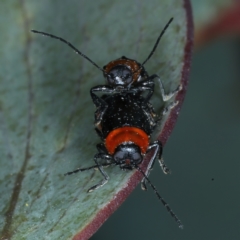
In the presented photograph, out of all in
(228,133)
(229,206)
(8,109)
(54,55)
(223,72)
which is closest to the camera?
(8,109)

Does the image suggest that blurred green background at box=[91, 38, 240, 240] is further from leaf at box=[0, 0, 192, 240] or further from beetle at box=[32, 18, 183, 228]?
leaf at box=[0, 0, 192, 240]

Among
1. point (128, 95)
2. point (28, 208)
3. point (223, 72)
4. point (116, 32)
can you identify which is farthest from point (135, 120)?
point (223, 72)

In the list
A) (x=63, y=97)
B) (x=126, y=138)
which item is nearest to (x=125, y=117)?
(x=126, y=138)

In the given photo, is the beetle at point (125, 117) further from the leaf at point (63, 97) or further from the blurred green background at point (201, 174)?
the blurred green background at point (201, 174)

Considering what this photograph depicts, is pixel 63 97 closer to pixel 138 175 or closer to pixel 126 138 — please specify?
pixel 126 138

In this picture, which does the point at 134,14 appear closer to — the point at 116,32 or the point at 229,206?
the point at 116,32

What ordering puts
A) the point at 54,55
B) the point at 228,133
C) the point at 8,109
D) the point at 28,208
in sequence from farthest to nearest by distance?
the point at 228,133, the point at 54,55, the point at 8,109, the point at 28,208
